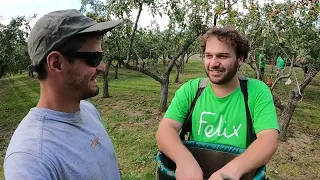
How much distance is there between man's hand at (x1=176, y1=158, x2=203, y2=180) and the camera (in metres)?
1.59

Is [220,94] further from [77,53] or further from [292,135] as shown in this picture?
[292,135]

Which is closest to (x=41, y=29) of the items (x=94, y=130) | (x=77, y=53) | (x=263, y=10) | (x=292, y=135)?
(x=77, y=53)

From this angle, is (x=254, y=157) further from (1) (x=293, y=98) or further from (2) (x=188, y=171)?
(1) (x=293, y=98)

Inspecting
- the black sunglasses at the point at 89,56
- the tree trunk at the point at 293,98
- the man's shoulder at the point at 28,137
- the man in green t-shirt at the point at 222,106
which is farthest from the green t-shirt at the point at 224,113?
the tree trunk at the point at 293,98

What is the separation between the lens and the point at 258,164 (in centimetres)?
165

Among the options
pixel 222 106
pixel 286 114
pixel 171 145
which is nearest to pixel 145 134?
pixel 286 114

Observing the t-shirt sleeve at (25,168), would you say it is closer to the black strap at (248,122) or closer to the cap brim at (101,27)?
the cap brim at (101,27)

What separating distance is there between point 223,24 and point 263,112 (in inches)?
244

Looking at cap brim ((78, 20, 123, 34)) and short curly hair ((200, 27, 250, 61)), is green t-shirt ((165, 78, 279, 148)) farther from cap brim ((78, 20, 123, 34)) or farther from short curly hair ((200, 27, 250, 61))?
cap brim ((78, 20, 123, 34))

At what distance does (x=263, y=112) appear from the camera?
1850mm

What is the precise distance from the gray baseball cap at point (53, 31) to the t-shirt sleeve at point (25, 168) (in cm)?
48

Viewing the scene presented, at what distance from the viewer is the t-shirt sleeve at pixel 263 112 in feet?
5.96

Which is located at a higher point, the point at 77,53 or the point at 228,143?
the point at 77,53

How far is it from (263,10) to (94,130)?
7.13 meters
